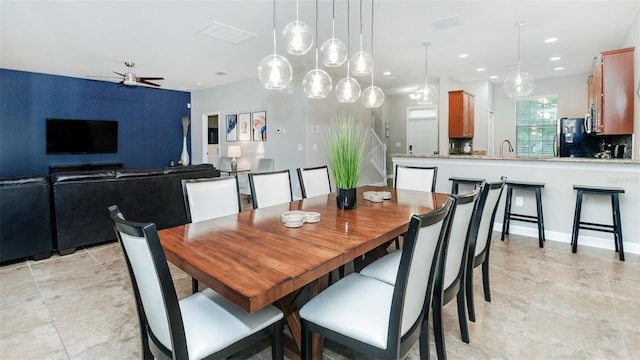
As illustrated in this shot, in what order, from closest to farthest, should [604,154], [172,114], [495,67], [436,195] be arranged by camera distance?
[436,195] → [604,154] → [495,67] → [172,114]

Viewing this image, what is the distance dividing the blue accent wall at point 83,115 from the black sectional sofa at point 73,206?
4.56 m

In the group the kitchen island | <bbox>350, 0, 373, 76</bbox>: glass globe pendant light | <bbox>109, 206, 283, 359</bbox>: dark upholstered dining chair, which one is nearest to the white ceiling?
<bbox>350, 0, 373, 76</bbox>: glass globe pendant light

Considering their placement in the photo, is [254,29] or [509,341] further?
[254,29]

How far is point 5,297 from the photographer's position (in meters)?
2.67

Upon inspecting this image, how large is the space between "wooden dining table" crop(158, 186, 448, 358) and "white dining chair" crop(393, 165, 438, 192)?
3.84 ft

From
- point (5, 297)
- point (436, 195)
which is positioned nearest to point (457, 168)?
point (436, 195)

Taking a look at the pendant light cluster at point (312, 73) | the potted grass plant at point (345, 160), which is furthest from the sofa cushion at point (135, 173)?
the potted grass plant at point (345, 160)

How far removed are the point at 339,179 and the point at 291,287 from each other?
1325 mm

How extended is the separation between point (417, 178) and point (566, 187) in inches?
78.4

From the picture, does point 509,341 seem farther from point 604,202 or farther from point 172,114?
point 172,114

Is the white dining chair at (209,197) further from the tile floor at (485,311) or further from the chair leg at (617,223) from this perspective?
the chair leg at (617,223)

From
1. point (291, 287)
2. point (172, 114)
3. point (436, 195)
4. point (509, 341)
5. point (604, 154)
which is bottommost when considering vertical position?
point (509, 341)

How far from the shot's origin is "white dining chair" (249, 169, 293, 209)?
2.83 m

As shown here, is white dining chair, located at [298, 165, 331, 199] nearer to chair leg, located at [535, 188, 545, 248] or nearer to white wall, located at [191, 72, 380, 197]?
chair leg, located at [535, 188, 545, 248]
